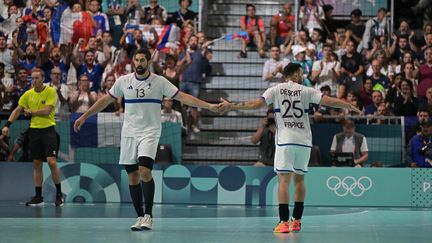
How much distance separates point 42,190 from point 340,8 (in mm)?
9565

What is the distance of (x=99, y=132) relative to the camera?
1825 cm

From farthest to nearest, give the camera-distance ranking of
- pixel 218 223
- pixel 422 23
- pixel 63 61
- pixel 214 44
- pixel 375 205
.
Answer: pixel 422 23
pixel 214 44
pixel 63 61
pixel 375 205
pixel 218 223

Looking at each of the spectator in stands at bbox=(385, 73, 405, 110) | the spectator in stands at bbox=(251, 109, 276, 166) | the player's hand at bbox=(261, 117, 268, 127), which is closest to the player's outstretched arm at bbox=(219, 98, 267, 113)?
the spectator in stands at bbox=(251, 109, 276, 166)

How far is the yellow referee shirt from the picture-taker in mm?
16016

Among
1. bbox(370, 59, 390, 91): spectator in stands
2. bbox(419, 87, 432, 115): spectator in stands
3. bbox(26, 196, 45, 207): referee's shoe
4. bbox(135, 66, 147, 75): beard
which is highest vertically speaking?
bbox(370, 59, 390, 91): spectator in stands

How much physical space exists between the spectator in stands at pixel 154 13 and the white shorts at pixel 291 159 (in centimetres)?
1094

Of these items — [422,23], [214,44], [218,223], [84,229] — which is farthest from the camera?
[422,23]

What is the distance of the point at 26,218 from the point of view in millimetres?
13461

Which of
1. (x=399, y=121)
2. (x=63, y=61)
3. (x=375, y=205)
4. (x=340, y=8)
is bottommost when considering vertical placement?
(x=375, y=205)

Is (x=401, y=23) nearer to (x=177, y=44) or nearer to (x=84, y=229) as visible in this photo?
(x=177, y=44)

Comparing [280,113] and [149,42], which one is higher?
[149,42]

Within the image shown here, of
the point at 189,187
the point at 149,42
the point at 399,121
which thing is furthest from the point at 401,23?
the point at 189,187

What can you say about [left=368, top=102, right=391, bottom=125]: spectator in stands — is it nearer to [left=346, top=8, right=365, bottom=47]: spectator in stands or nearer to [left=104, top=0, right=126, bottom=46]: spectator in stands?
[left=346, top=8, right=365, bottom=47]: spectator in stands

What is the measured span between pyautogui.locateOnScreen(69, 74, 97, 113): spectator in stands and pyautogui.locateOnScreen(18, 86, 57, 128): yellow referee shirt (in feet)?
9.39
